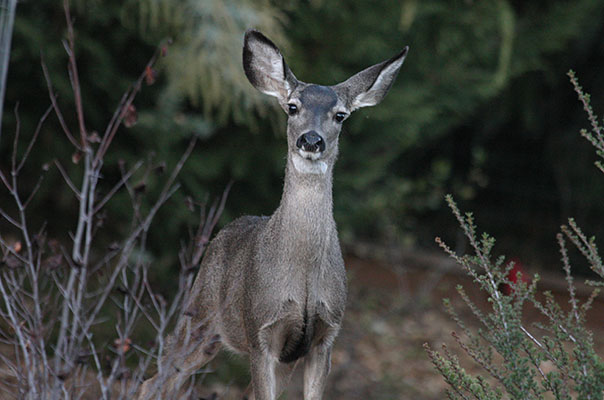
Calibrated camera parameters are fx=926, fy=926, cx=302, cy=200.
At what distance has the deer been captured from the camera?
3629 mm

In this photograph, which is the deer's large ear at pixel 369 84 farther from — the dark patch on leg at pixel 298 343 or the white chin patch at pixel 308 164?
the dark patch on leg at pixel 298 343

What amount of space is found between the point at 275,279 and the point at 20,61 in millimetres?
3550

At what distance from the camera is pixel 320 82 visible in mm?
7008

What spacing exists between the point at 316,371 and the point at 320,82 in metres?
3.61

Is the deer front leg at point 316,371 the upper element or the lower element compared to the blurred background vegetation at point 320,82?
lower

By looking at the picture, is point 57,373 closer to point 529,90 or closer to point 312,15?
point 312,15

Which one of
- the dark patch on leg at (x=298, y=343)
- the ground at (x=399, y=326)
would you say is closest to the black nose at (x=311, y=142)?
the dark patch on leg at (x=298, y=343)

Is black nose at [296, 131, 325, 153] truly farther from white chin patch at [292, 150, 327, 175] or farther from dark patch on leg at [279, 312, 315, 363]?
dark patch on leg at [279, 312, 315, 363]

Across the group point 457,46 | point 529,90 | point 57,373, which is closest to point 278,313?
point 57,373

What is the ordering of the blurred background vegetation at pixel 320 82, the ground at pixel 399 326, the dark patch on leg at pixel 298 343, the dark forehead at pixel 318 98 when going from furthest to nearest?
1. the ground at pixel 399 326
2. the blurred background vegetation at pixel 320 82
3. the dark forehead at pixel 318 98
4. the dark patch on leg at pixel 298 343

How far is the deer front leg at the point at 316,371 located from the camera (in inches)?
147

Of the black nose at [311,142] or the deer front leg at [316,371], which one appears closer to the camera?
the black nose at [311,142]

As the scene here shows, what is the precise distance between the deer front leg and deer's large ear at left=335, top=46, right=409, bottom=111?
1.06 m

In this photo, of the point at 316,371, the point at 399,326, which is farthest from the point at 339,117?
the point at 399,326
